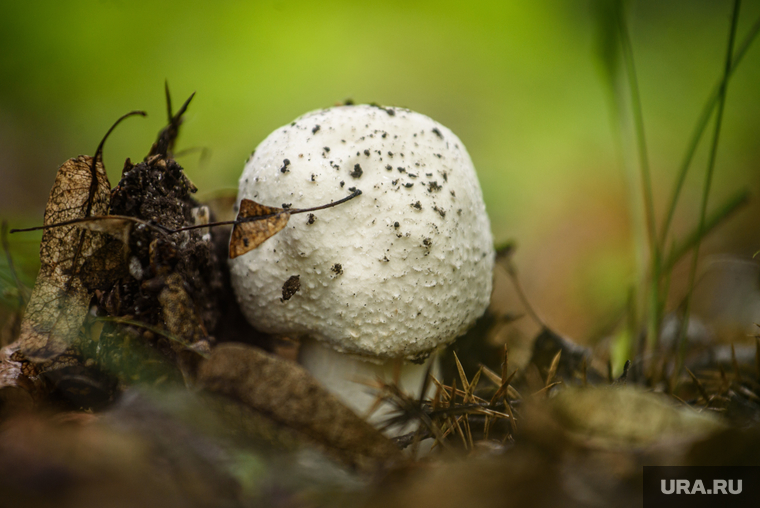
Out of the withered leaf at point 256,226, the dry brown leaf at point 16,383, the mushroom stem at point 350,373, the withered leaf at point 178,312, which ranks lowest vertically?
the mushroom stem at point 350,373

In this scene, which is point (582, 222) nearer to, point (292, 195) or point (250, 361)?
point (292, 195)

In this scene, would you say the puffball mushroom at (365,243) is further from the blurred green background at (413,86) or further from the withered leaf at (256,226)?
the blurred green background at (413,86)

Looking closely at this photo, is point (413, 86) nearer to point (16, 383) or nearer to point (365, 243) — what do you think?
point (365, 243)
